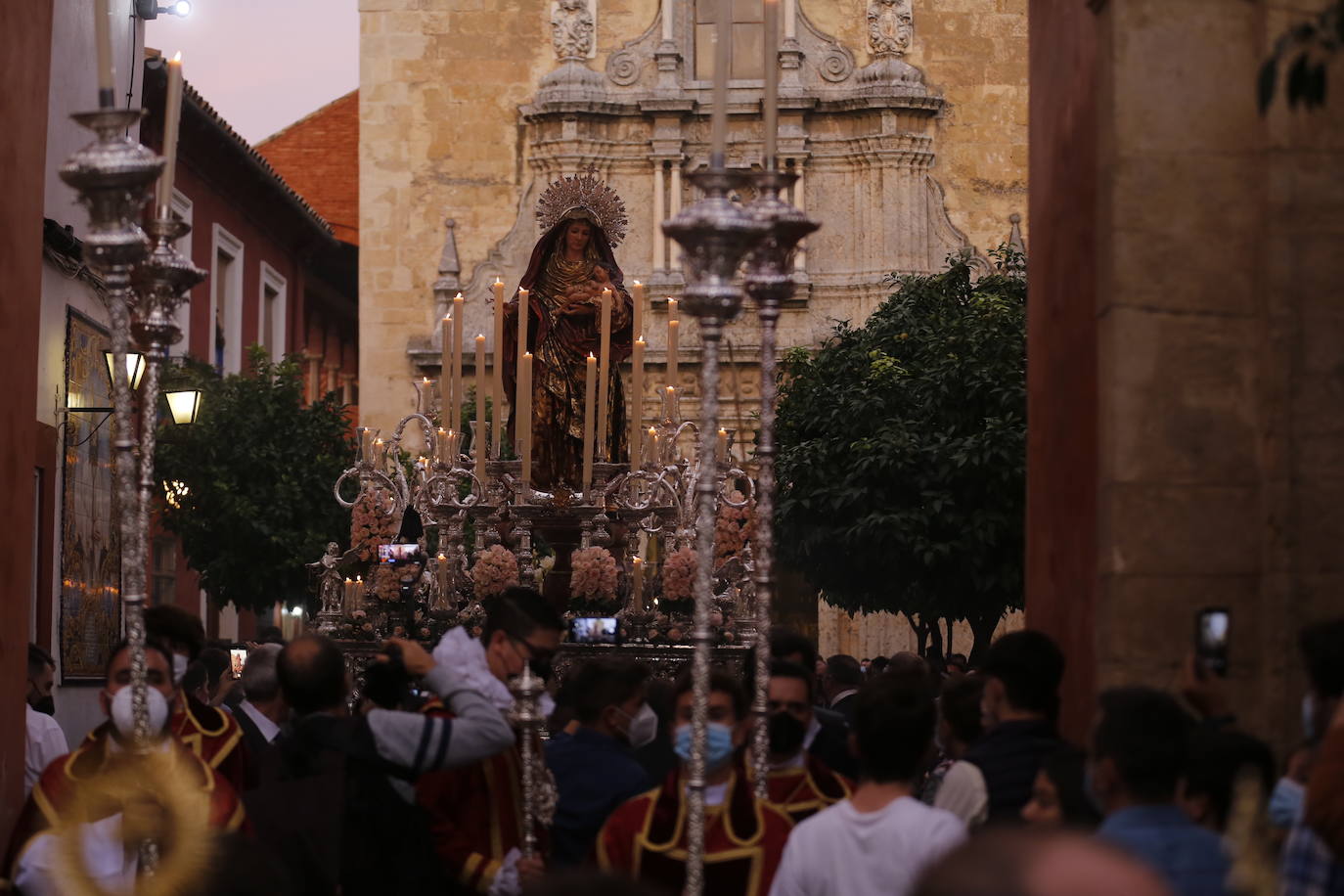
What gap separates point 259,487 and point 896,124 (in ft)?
41.1

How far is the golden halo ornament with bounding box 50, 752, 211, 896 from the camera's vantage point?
4.79 meters

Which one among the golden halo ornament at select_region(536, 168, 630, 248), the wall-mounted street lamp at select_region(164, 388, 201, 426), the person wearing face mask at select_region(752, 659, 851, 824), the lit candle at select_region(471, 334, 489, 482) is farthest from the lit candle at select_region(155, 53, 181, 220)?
the wall-mounted street lamp at select_region(164, 388, 201, 426)

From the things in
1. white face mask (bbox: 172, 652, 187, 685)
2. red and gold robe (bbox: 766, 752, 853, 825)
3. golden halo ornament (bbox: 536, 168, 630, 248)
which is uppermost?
golden halo ornament (bbox: 536, 168, 630, 248)

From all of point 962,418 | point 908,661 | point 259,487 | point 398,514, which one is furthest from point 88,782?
point 259,487

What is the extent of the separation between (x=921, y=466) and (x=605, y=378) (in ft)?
28.8

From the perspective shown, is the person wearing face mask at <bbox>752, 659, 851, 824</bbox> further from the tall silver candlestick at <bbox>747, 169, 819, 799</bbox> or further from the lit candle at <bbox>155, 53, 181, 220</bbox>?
the lit candle at <bbox>155, 53, 181, 220</bbox>

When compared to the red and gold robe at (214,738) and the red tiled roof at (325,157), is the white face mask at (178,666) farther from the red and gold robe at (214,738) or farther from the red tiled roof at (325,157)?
the red tiled roof at (325,157)

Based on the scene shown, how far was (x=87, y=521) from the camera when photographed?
54.6 ft

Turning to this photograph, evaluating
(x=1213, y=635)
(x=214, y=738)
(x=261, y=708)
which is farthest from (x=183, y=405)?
(x=1213, y=635)

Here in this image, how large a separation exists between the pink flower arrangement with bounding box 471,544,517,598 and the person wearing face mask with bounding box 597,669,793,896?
6.04 metres

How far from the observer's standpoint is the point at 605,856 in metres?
5.83

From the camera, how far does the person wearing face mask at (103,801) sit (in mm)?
5926

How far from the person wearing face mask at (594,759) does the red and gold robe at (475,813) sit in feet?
0.54

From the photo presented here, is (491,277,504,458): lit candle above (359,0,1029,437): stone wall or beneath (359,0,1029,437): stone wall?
beneath
